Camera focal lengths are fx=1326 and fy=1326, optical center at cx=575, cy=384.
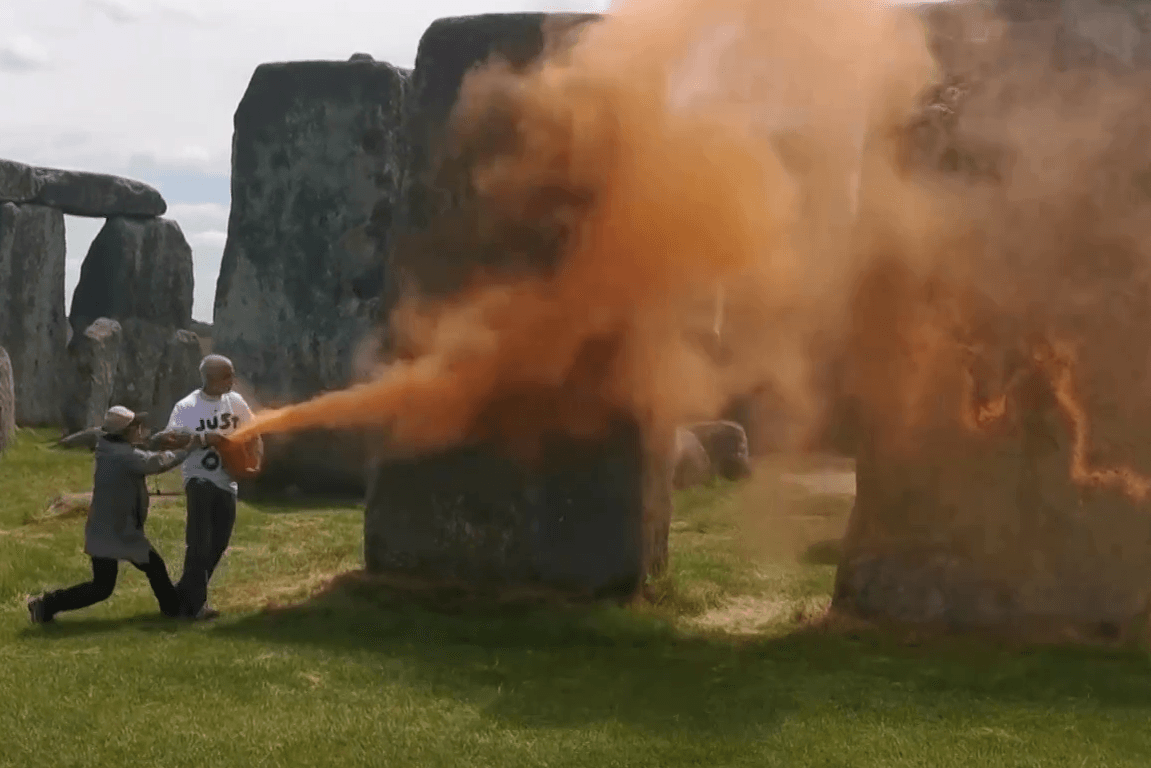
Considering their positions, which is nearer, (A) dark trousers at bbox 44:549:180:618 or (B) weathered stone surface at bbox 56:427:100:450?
(A) dark trousers at bbox 44:549:180:618

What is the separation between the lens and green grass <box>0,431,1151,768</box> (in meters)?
5.11

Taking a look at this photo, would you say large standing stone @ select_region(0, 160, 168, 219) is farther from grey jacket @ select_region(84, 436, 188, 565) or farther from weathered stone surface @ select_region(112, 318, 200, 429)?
grey jacket @ select_region(84, 436, 188, 565)

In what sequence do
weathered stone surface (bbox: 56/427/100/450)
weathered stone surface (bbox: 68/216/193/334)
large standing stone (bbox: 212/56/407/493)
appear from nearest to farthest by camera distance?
1. large standing stone (bbox: 212/56/407/493)
2. weathered stone surface (bbox: 56/427/100/450)
3. weathered stone surface (bbox: 68/216/193/334)

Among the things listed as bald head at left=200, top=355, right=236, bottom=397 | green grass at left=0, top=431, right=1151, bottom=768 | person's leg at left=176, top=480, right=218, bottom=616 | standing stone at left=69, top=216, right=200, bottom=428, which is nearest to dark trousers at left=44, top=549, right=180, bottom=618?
green grass at left=0, top=431, right=1151, bottom=768

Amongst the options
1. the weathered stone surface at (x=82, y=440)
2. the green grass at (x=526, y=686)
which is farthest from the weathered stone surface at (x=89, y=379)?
the green grass at (x=526, y=686)

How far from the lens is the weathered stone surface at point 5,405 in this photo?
1370cm

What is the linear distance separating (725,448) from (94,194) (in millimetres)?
9068

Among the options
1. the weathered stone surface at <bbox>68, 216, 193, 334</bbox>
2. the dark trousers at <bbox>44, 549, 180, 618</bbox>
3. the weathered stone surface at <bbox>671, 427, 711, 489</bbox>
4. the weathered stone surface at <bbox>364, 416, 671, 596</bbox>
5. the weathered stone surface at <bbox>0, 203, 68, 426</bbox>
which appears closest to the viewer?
the dark trousers at <bbox>44, 549, 180, 618</bbox>

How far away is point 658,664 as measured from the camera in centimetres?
633

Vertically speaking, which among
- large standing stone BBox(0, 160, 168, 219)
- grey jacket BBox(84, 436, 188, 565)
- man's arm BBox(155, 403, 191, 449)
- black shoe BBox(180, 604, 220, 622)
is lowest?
black shoe BBox(180, 604, 220, 622)

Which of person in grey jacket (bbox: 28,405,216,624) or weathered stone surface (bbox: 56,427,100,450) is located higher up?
person in grey jacket (bbox: 28,405,216,624)

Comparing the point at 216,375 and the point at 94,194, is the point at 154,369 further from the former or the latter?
the point at 216,375

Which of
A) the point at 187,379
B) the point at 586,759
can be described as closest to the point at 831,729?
the point at 586,759

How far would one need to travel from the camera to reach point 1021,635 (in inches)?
263
